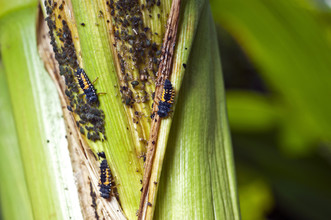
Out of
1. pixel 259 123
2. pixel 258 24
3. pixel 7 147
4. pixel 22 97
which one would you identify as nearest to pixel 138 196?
pixel 22 97

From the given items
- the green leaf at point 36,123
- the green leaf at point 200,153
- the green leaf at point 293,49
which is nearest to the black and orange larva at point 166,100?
the green leaf at point 200,153

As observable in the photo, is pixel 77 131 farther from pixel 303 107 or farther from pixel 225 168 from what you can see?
pixel 303 107

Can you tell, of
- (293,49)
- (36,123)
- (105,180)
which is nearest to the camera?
(105,180)

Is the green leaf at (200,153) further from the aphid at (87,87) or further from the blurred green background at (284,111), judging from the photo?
the blurred green background at (284,111)

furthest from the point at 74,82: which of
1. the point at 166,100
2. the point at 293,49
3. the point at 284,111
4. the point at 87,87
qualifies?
the point at 284,111

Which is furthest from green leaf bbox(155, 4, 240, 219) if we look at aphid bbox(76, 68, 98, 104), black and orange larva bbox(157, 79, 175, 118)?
aphid bbox(76, 68, 98, 104)

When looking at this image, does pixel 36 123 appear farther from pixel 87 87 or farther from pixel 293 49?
pixel 293 49

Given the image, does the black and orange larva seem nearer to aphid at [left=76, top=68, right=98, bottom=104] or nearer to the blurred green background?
aphid at [left=76, top=68, right=98, bottom=104]
